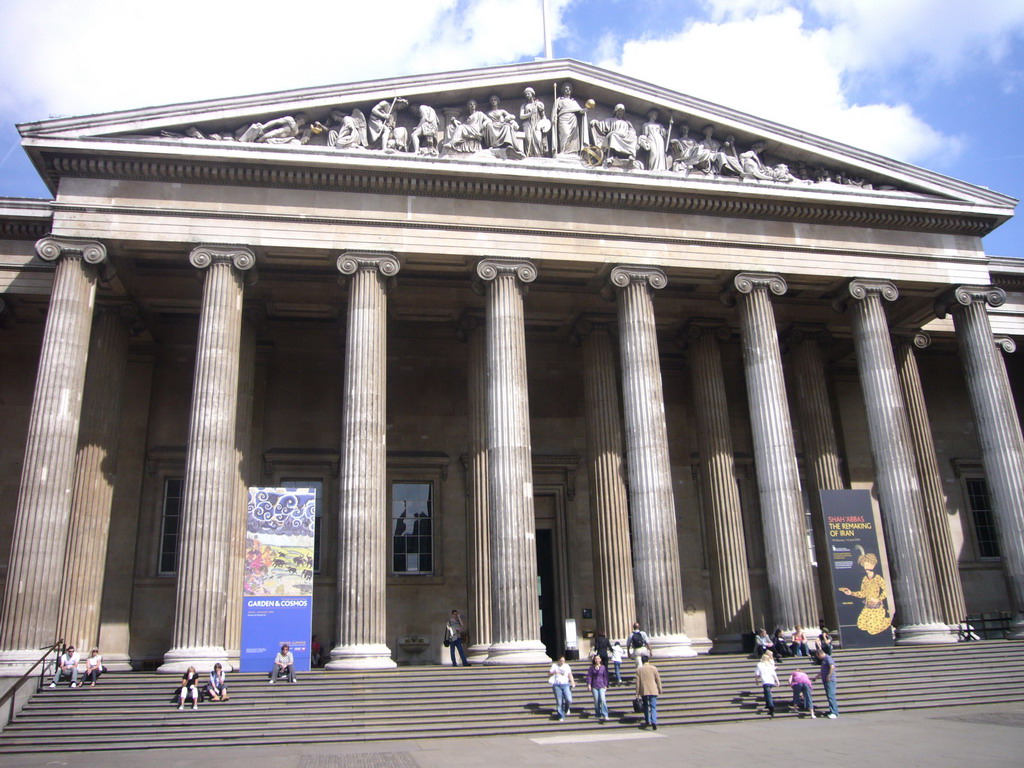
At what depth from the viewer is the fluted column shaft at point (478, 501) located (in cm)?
2325

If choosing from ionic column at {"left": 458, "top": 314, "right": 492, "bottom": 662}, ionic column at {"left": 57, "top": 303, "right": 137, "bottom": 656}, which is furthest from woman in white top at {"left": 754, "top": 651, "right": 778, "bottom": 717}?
ionic column at {"left": 57, "top": 303, "right": 137, "bottom": 656}

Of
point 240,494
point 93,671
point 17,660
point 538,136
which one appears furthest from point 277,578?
point 538,136

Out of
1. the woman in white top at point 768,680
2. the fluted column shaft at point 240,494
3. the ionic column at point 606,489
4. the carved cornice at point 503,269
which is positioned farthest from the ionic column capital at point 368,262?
the woman in white top at point 768,680

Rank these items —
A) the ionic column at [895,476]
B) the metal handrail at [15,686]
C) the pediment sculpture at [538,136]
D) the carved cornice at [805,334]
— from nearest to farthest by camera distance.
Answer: the metal handrail at [15,686]
the ionic column at [895,476]
the pediment sculpture at [538,136]
the carved cornice at [805,334]

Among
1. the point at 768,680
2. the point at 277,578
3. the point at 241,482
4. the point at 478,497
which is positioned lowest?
the point at 768,680

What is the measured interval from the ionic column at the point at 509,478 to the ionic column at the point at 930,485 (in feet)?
40.7

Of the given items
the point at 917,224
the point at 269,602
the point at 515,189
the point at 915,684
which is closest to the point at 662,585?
the point at 915,684

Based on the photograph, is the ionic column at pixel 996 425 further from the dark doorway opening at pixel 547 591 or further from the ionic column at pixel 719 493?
the dark doorway opening at pixel 547 591

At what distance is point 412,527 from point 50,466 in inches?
440

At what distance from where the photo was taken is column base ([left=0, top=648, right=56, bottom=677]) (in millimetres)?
17828

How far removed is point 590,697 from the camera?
1831 centimetres

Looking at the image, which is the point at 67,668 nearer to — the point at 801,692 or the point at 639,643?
the point at 639,643

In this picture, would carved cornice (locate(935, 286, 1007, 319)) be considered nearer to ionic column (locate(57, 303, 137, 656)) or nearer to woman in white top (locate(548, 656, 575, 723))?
woman in white top (locate(548, 656, 575, 723))

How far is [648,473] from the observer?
72.2 ft
